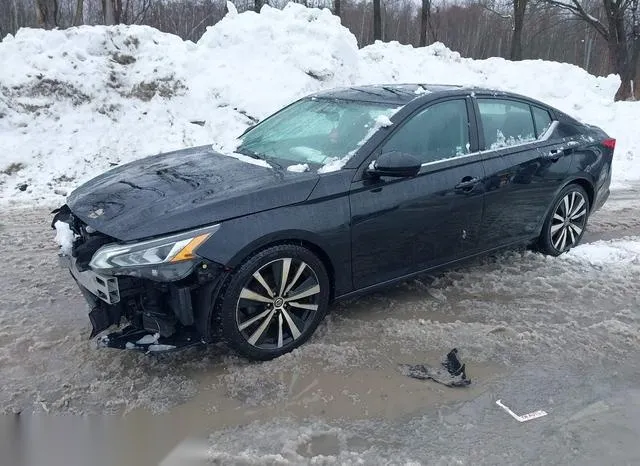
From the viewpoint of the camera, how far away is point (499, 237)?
4.91m

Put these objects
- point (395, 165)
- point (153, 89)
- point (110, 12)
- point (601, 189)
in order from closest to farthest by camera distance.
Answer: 1. point (395, 165)
2. point (601, 189)
3. point (153, 89)
4. point (110, 12)

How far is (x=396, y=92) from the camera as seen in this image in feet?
15.3

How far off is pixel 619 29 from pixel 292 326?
24898 millimetres

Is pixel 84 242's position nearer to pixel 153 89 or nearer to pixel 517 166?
pixel 517 166

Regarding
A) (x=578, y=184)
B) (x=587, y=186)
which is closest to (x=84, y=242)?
(x=578, y=184)

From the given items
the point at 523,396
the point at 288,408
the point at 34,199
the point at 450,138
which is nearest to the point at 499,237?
the point at 450,138

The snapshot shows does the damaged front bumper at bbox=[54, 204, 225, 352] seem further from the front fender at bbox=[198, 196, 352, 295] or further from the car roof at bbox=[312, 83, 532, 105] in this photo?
the car roof at bbox=[312, 83, 532, 105]

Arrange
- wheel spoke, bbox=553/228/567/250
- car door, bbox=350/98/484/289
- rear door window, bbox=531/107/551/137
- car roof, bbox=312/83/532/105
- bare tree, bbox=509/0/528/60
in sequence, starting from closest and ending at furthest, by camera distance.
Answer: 1. car door, bbox=350/98/484/289
2. car roof, bbox=312/83/532/105
3. rear door window, bbox=531/107/551/137
4. wheel spoke, bbox=553/228/567/250
5. bare tree, bbox=509/0/528/60

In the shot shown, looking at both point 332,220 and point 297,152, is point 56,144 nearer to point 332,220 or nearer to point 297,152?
point 297,152

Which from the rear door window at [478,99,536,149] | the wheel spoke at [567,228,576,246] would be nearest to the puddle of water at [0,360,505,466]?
the rear door window at [478,99,536,149]

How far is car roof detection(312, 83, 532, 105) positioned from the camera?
4500 mm

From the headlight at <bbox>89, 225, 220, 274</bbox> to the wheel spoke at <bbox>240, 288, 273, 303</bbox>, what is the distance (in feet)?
1.26

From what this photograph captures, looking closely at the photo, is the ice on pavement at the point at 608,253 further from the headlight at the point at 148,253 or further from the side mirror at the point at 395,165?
the headlight at the point at 148,253

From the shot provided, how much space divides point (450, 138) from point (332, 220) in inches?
53.2
